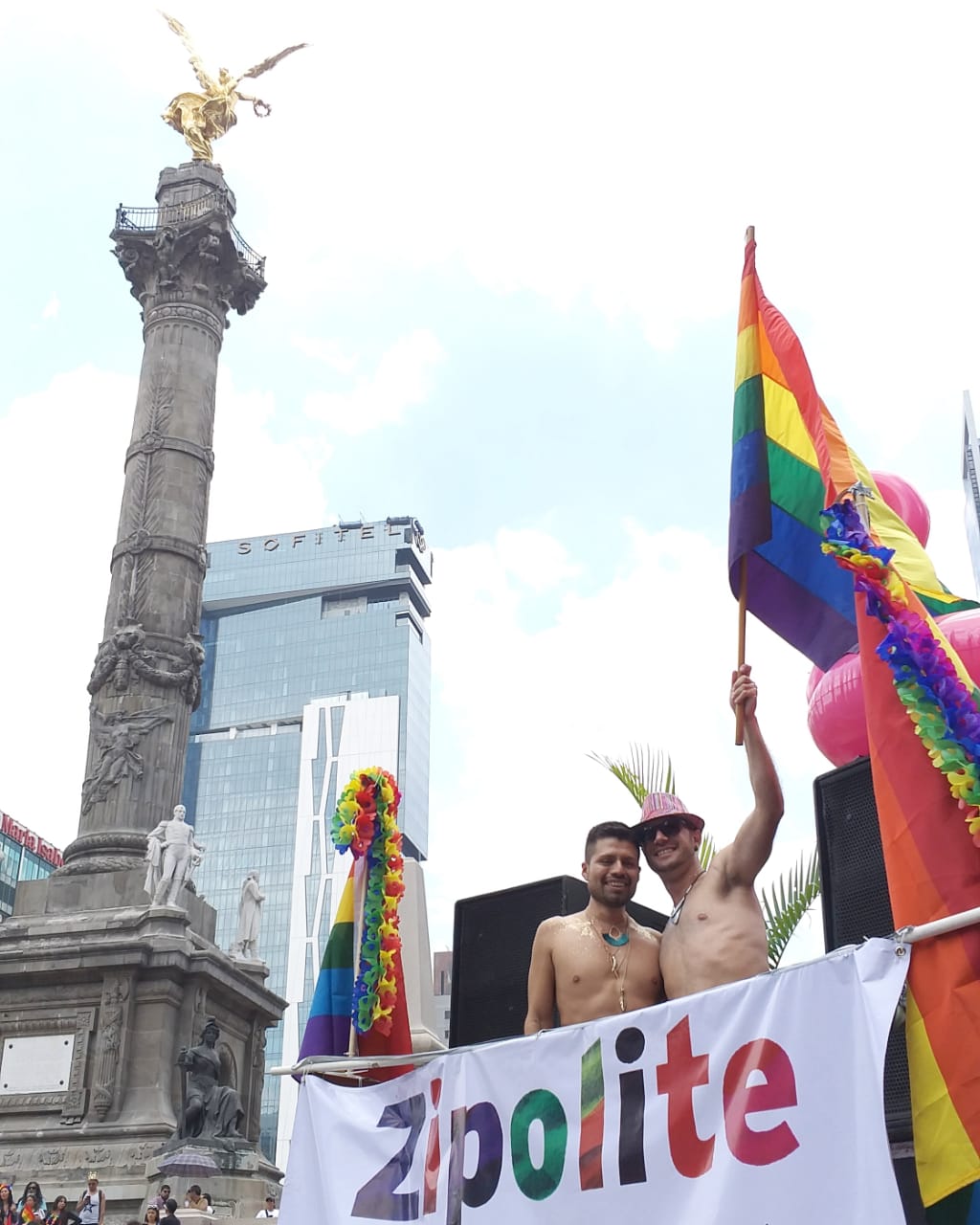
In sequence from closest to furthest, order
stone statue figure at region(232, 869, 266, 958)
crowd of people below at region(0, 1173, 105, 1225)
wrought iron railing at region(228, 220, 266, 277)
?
crowd of people below at region(0, 1173, 105, 1225)
stone statue figure at region(232, 869, 266, 958)
wrought iron railing at region(228, 220, 266, 277)

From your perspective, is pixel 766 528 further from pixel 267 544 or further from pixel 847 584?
pixel 267 544

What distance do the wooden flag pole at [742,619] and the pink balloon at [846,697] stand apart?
201 centimetres

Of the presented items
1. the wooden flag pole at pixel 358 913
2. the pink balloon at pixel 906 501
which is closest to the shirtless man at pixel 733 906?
the wooden flag pole at pixel 358 913

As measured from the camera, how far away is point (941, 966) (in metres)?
3.25

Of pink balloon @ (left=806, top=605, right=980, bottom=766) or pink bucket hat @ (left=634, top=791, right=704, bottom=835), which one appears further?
pink balloon @ (left=806, top=605, right=980, bottom=766)

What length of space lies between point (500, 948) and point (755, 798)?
2.30 meters

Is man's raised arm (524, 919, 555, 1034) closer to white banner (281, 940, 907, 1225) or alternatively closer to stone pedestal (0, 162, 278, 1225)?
white banner (281, 940, 907, 1225)

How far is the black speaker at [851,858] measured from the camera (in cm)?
438

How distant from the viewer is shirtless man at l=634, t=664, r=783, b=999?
4160 mm

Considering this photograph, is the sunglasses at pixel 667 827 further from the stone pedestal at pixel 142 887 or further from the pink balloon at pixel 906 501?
the stone pedestal at pixel 142 887

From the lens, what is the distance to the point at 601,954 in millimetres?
4531

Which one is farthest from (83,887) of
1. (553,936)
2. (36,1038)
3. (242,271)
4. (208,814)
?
(208,814)

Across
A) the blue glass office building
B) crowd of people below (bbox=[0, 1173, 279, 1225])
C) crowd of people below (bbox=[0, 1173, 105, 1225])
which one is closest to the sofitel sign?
the blue glass office building

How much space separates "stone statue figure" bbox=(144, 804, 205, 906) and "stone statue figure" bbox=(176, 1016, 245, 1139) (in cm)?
349
